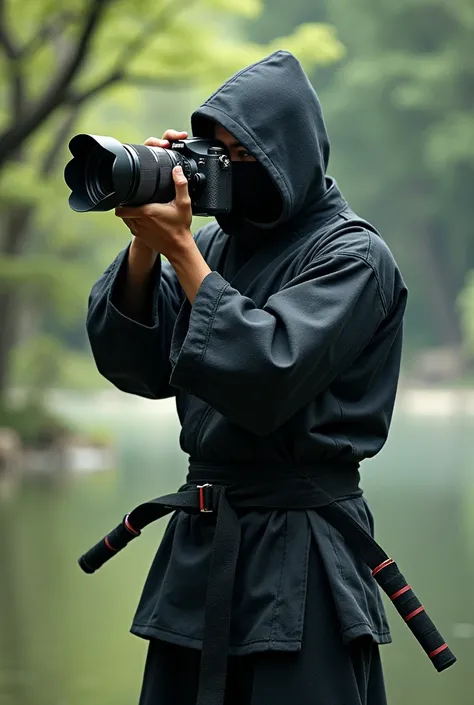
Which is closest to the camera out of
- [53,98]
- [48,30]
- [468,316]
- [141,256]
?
[141,256]

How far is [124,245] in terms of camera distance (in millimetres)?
11133

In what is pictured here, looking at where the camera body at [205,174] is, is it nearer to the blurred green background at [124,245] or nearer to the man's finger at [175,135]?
the man's finger at [175,135]

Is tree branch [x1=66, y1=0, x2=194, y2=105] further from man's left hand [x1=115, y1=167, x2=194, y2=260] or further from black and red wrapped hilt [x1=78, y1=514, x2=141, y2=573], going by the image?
man's left hand [x1=115, y1=167, x2=194, y2=260]

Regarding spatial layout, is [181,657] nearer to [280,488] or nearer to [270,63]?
[280,488]

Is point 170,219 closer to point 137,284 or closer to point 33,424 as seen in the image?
point 137,284

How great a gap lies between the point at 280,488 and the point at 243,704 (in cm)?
27

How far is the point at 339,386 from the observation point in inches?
63.0

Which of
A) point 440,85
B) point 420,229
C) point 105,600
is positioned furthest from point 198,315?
point 420,229

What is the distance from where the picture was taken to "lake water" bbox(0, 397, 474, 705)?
10.5 ft

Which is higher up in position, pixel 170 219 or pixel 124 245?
pixel 124 245

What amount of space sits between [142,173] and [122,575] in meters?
3.37

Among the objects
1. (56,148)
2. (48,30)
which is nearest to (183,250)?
(48,30)

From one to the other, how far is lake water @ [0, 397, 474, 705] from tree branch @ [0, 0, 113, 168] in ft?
6.49

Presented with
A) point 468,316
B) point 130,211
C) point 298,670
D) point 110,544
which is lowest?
point 298,670
